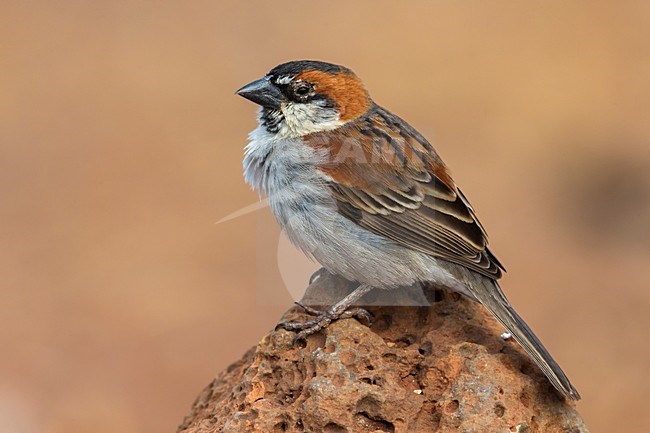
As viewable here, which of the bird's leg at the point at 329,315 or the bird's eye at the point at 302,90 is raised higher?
the bird's eye at the point at 302,90

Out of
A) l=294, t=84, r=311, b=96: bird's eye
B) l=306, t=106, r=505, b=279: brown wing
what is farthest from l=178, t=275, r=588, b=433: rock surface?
l=294, t=84, r=311, b=96: bird's eye

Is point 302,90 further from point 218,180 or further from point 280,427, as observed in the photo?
point 218,180

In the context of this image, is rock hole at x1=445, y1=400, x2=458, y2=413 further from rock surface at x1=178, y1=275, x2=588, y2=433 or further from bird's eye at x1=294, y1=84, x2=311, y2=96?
bird's eye at x1=294, y1=84, x2=311, y2=96

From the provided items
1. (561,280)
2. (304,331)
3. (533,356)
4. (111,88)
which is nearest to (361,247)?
(304,331)

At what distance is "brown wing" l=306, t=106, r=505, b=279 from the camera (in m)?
5.41

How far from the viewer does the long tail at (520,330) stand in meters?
4.58

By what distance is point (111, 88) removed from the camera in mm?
13062

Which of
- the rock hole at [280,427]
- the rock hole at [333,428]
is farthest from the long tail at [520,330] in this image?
the rock hole at [280,427]

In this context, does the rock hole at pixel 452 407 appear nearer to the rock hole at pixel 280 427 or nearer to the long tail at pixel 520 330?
the long tail at pixel 520 330

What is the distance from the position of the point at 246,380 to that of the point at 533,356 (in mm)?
1364

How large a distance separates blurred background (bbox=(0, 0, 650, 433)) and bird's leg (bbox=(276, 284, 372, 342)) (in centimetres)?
150

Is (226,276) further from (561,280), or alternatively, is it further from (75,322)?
(561,280)

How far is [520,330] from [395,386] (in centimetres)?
72

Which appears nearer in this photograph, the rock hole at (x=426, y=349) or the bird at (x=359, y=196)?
the rock hole at (x=426, y=349)
